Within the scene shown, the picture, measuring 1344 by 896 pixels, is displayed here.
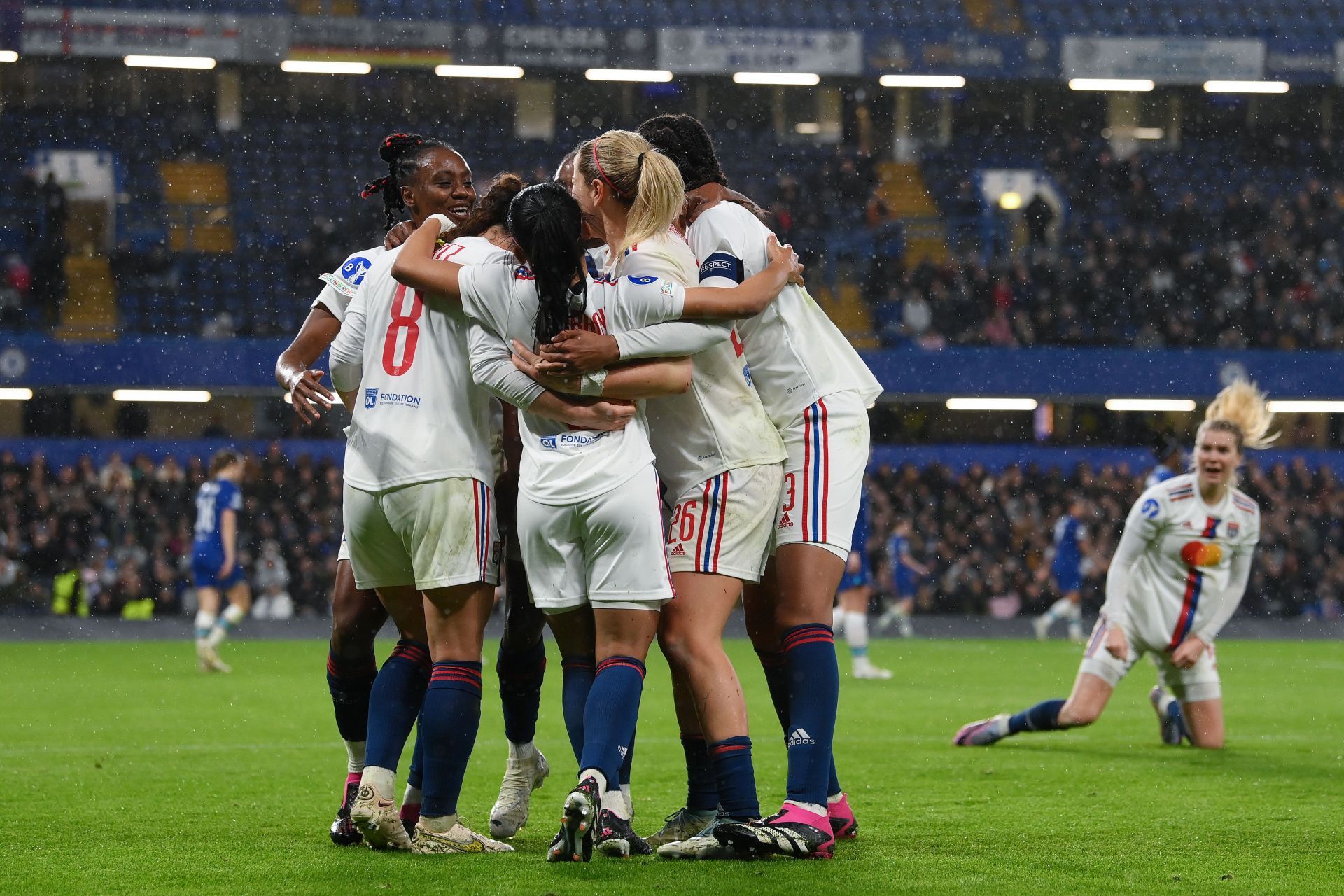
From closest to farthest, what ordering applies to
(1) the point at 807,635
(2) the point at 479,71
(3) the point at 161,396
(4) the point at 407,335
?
1. (1) the point at 807,635
2. (4) the point at 407,335
3. (3) the point at 161,396
4. (2) the point at 479,71

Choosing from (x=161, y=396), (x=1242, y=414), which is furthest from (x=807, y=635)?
(x=161, y=396)

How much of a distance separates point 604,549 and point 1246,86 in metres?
26.9

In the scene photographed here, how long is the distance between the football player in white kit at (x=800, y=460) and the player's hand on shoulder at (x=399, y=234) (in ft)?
2.75

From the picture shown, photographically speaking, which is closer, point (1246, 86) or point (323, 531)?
point (323, 531)

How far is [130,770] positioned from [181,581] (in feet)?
50.0

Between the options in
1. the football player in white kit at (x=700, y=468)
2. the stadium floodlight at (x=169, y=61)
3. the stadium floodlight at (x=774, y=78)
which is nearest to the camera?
the football player in white kit at (x=700, y=468)

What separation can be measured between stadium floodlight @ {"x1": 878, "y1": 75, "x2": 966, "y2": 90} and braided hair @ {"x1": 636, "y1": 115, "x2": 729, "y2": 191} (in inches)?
942

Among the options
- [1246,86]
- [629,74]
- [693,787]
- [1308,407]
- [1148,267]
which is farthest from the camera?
[1246,86]

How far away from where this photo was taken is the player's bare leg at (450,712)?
4.36 metres

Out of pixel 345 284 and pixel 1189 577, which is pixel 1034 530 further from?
pixel 345 284

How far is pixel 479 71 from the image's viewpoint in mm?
26625

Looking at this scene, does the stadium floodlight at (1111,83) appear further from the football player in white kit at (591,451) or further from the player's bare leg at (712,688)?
the player's bare leg at (712,688)

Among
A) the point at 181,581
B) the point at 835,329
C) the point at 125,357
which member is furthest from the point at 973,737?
the point at 125,357

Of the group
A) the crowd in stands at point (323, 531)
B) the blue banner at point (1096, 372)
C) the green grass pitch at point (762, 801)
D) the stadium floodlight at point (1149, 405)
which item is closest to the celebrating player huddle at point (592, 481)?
the green grass pitch at point (762, 801)
